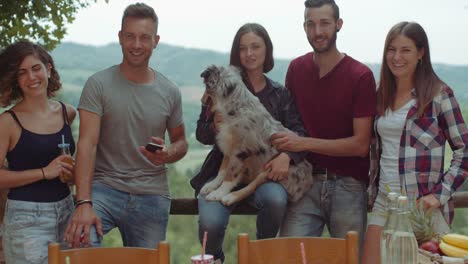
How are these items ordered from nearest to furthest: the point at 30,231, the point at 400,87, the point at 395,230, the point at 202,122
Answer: the point at 395,230, the point at 30,231, the point at 400,87, the point at 202,122

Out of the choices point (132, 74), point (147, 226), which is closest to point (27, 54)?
point (132, 74)

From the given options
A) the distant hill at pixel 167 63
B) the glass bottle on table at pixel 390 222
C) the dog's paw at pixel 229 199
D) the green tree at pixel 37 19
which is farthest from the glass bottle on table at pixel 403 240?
the green tree at pixel 37 19

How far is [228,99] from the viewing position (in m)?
3.08

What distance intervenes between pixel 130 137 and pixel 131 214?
Result: 381mm

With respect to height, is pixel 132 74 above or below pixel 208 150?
above

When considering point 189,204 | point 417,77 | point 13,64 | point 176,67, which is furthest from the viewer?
point 176,67

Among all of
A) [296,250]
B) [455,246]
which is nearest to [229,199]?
[296,250]

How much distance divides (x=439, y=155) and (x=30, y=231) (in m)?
1.88

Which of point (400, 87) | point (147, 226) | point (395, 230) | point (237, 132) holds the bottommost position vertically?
point (147, 226)

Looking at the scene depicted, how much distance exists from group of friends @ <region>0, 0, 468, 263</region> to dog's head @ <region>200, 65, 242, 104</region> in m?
0.06

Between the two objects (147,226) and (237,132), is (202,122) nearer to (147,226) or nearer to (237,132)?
(237,132)

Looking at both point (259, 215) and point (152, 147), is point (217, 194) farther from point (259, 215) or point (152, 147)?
point (152, 147)

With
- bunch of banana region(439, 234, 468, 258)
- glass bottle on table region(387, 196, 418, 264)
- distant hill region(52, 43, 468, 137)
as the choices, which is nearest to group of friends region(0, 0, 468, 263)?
distant hill region(52, 43, 468, 137)

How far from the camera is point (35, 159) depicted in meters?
2.79
